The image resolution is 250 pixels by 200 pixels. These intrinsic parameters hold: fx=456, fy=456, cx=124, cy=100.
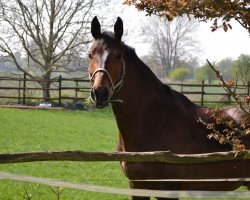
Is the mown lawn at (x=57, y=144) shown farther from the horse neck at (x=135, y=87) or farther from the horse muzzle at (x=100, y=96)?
the horse neck at (x=135, y=87)

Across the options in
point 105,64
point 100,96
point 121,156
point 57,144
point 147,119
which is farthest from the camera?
point 57,144

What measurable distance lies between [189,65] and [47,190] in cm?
5890

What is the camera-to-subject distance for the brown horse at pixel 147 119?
3.99 meters

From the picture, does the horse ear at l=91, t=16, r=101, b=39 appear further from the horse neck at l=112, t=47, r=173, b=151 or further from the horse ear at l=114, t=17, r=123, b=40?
the horse neck at l=112, t=47, r=173, b=151

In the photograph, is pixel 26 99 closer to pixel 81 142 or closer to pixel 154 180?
pixel 81 142

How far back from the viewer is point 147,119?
4176mm

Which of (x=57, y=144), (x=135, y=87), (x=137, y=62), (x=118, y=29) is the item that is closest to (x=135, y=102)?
(x=135, y=87)

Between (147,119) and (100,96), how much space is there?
572mm

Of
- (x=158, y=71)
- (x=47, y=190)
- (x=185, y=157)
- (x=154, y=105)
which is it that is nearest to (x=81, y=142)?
(x=47, y=190)

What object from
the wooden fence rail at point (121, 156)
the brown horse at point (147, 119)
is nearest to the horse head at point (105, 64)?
the brown horse at point (147, 119)

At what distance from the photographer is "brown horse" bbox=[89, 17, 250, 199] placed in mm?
3986

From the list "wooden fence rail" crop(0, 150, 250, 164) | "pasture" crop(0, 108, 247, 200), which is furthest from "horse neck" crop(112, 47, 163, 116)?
"wooden fence rail" crop(0, 150, 250, 164)

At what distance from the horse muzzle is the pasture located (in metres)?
0.70

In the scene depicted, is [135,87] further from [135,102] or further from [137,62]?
→ [137,62]
